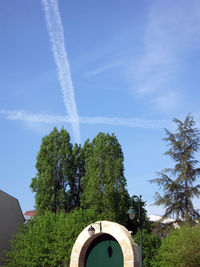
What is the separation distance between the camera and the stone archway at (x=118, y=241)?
18.1 meters

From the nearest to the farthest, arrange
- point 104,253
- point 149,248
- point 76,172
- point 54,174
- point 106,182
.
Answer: point 104,253 → point 149,248 → point 106,182 → point 54,174 → point 76,172

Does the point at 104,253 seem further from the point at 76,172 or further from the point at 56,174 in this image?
the point at 76,172

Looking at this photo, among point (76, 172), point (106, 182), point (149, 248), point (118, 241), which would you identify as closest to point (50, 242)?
point (149, 248)

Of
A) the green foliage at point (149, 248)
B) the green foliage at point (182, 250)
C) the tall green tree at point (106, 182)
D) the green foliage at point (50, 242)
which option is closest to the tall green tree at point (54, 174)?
the tall green tree at point (106, 182)

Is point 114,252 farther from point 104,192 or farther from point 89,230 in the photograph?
point 104,192

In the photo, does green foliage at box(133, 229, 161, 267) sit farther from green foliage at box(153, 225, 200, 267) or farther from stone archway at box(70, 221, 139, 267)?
stone archway at box(70, 221, 139, 267)

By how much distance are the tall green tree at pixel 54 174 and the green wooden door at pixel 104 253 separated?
51.8ft

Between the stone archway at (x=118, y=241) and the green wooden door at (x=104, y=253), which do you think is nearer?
the stone archway at (x=118, y=241)

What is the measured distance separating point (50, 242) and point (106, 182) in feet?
31.8

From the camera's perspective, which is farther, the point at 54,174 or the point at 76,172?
the point at 76,172

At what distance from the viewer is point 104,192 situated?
3425 centimetres

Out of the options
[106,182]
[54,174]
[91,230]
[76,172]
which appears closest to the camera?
[91,230]

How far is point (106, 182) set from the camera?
35125mm

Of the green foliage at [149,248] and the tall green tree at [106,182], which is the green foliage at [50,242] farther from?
the green foliage at [149,248]
